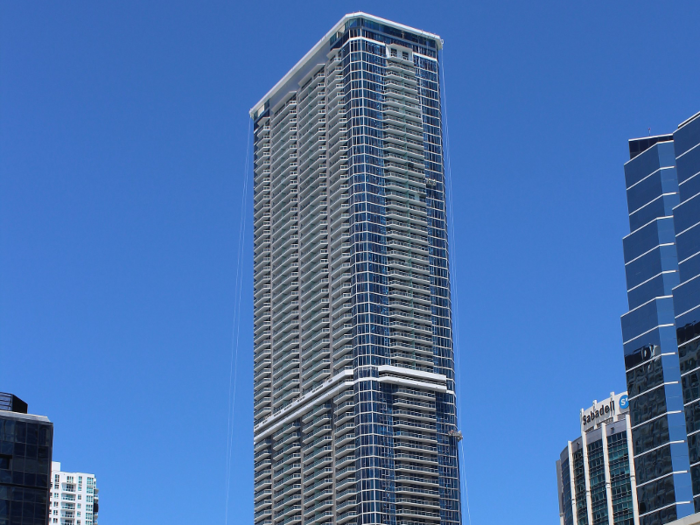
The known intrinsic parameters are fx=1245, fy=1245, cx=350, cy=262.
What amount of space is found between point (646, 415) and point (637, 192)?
104 ft

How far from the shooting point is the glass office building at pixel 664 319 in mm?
154500

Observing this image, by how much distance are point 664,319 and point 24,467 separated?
284 ft

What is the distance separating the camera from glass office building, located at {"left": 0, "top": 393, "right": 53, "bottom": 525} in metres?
125

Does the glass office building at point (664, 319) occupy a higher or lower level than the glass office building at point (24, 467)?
higher

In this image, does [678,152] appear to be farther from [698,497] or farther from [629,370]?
A: [698,497]

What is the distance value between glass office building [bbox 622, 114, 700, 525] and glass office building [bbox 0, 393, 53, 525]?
248 feet

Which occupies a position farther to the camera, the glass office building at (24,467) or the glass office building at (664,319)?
the glass office building at (664,319)

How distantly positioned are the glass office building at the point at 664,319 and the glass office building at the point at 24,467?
2975 inches

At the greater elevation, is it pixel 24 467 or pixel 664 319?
pixel 664 319

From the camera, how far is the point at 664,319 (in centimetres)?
16725

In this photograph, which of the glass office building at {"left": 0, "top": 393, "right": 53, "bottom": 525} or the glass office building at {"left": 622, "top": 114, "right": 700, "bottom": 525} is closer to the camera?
the glass office building at {"left": 0, "top": 393, "right": 53, "bottom": 525}

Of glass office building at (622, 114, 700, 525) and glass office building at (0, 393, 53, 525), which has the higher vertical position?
glass office building at (622, 114, 700, 525)

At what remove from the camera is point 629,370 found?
17200 centimetres

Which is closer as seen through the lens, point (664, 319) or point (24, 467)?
point (24, 467)
